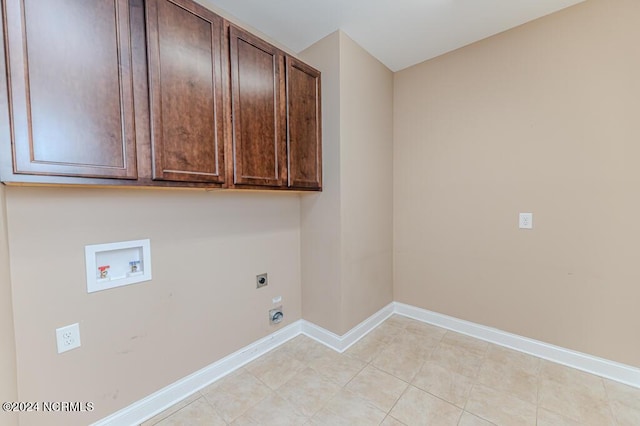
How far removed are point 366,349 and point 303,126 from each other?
6.20 feet

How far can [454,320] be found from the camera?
→ 2430 millimetres

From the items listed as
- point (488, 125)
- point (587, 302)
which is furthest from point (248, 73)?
point (587, 302)

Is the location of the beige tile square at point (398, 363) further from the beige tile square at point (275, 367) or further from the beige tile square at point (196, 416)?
the beige tile square at point (196, 416)

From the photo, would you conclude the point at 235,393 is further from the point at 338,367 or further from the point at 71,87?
the point at 71,87

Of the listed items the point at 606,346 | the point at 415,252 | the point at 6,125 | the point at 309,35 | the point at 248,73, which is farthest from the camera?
the point at 415,252

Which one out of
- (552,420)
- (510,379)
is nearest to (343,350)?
(510,379)

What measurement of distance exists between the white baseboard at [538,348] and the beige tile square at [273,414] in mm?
1605

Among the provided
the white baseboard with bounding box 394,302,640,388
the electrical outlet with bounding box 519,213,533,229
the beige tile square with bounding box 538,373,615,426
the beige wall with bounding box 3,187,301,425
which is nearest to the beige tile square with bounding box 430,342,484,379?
the white baseboard with bounding box 394,302,640,388

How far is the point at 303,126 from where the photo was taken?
6.61ft

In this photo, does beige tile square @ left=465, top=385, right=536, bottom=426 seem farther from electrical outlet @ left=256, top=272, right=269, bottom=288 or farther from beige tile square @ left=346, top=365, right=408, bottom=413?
electrical outlet @ left=256, top=272, right=269, bottom=288

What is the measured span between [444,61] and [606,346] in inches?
99.4

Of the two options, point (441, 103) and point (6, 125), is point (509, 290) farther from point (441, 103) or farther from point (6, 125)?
point (6, 125)

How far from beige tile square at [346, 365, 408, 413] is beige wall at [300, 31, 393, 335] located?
1.30 feet

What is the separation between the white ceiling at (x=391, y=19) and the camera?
1772 millimetres
